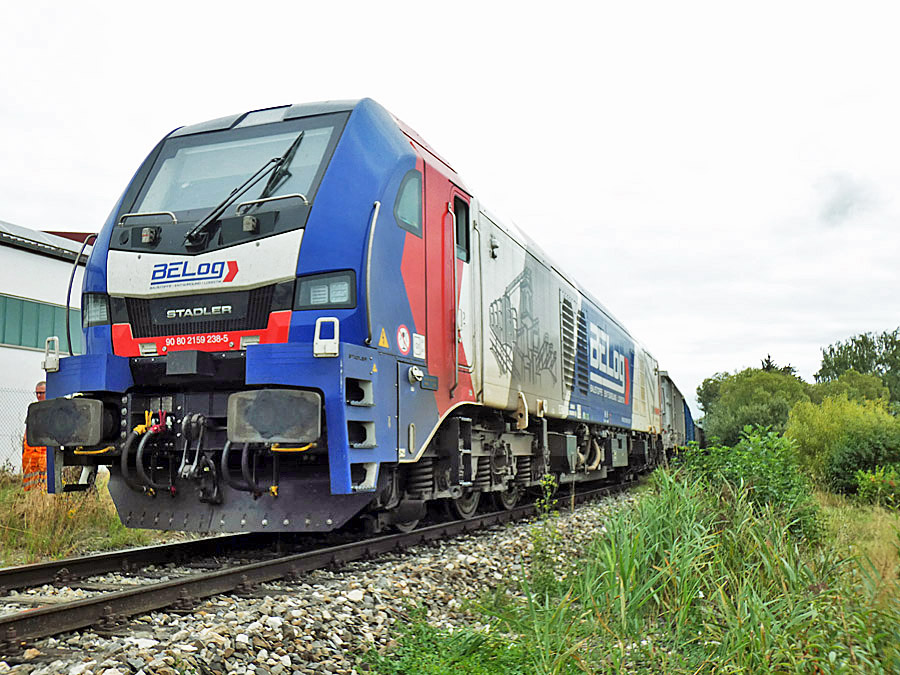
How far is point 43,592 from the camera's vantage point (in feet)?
17.0

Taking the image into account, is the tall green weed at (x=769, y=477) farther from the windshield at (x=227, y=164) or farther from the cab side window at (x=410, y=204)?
the windshield at (x=227, y=164)

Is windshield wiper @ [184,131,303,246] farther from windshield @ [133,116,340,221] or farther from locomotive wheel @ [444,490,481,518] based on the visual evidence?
locomotive wheel @ [444,490,481,518]

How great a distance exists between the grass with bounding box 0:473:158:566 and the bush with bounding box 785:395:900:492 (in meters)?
10.1

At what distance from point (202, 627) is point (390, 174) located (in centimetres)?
358

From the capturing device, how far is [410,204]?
21.5ft

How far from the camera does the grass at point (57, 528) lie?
725 cm

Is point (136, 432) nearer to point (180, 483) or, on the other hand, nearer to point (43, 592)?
point (180, 483)

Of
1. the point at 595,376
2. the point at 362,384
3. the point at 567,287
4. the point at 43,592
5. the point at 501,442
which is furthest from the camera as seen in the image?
the point at 595,376

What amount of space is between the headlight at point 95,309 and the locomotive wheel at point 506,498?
4866 millimetres

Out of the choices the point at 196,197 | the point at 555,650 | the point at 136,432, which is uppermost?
the point at 196,197

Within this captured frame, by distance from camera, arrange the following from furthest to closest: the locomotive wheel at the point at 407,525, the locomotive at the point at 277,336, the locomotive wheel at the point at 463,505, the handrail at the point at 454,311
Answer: the locomotive wheel at the point at 463,505
the locomotive wheel at the point at 407,525
the handrail at the point at 454,311
the locomotive at the point at 277,336

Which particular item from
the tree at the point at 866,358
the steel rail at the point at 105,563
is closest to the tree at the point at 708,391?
the tree at the point at 866,358

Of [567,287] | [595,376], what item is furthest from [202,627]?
[595,376]

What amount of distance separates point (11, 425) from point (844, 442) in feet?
51.9
